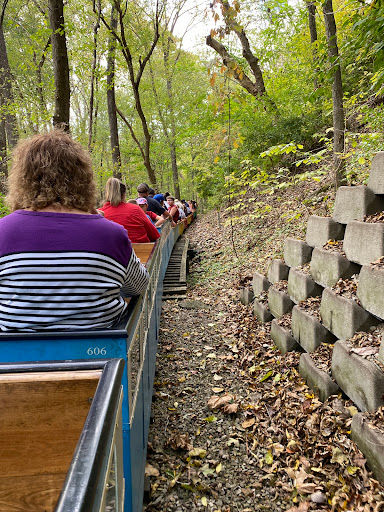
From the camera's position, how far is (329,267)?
388cm

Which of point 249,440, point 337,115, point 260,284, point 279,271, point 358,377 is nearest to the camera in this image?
point 358,377

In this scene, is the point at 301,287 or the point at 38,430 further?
the point at 301,287

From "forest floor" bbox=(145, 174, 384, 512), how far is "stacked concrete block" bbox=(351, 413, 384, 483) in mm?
66

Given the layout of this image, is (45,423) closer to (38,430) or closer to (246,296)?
(38,430)

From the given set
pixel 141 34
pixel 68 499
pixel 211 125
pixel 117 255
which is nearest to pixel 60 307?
pixel 117 255

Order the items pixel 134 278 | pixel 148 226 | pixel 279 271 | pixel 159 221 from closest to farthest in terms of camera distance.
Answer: pixel 134 278
pixel 279 271
pixel 148 226
pixel 159 221

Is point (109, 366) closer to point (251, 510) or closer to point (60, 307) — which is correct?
point (60, 307)

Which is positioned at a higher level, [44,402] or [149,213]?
[149,213]

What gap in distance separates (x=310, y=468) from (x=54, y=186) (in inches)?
118

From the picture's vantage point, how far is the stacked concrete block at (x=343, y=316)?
3154 mm

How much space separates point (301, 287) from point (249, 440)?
6.44ft

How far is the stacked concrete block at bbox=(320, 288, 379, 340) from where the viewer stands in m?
3.15

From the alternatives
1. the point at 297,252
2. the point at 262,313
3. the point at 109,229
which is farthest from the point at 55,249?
the point at 262,313

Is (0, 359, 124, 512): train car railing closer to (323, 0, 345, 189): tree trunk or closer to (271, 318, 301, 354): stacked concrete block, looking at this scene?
(271, 318, 301, 354): stacked concrete block
